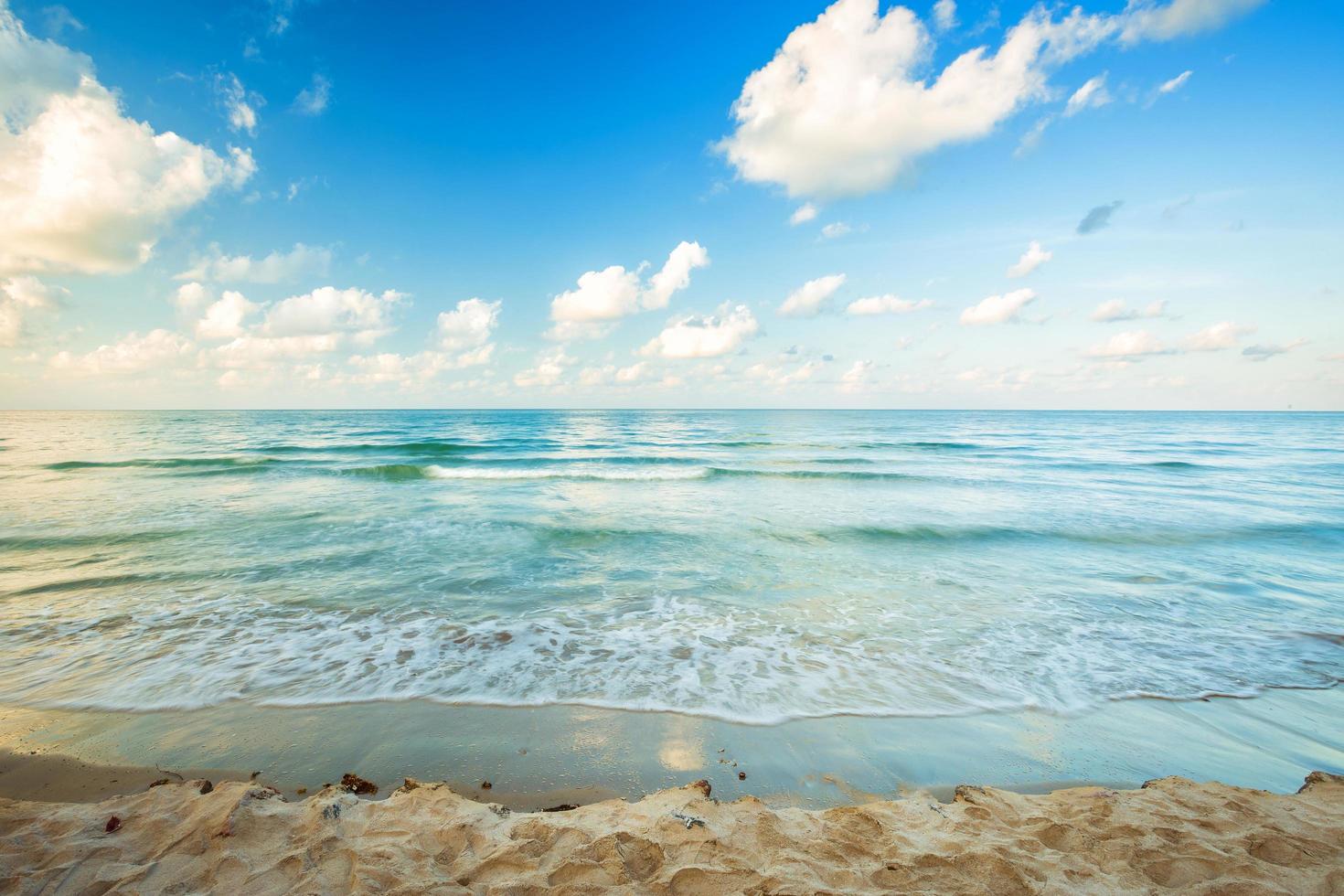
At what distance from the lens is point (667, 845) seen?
9.83ft

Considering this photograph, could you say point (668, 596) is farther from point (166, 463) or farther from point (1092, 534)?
point (166, 463)

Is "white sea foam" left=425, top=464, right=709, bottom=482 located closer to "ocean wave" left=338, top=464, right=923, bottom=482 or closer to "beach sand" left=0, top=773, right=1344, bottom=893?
"ocean wave" left=338, top=464, right=923, bottom=482

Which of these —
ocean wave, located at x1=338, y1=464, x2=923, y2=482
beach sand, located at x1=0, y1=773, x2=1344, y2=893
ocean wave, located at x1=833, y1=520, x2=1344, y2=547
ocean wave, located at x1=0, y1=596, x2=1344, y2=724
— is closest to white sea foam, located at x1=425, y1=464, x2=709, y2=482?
ocean wave, located at x1=338, y1=464, x2=923, y2=482

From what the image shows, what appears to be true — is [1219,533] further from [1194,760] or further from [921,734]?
[921,734]

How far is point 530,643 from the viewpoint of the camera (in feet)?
21.3

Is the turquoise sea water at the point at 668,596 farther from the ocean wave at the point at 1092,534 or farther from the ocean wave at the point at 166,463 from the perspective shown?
the ocean wave at the point at 166,463

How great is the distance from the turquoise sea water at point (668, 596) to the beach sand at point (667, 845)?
1679 mm

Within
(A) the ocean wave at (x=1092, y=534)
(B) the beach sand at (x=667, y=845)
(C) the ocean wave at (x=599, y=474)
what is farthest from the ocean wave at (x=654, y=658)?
(C) the ocean wave at (x=599, y=474)

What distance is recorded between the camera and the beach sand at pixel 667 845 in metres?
2.74

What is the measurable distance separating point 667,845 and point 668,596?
17.6ft

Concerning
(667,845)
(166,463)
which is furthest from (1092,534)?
(166,463)

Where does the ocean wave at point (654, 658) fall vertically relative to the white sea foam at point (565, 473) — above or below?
above

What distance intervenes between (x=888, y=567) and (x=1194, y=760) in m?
5.89

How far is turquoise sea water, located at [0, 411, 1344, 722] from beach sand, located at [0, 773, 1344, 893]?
168 cm
